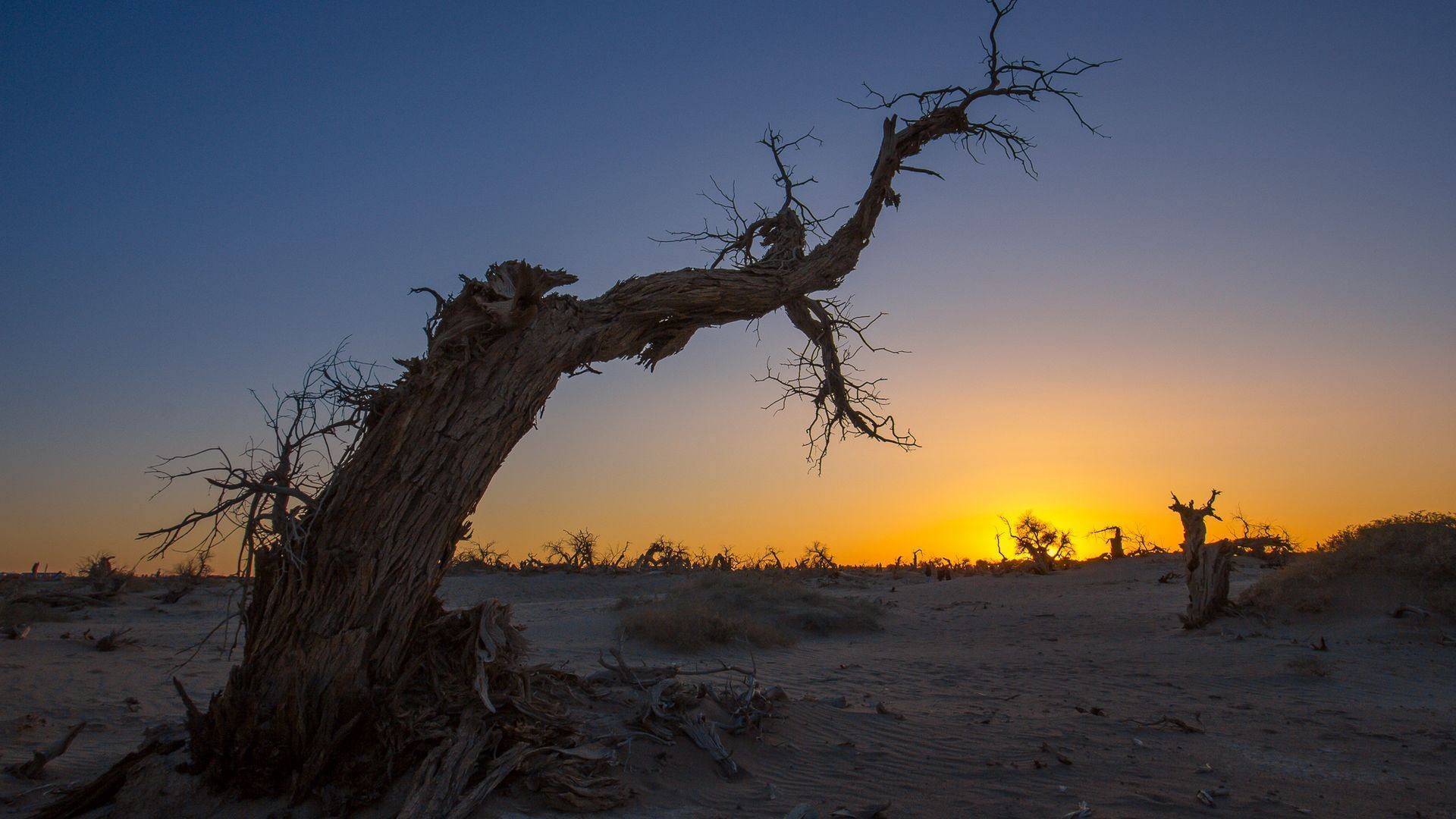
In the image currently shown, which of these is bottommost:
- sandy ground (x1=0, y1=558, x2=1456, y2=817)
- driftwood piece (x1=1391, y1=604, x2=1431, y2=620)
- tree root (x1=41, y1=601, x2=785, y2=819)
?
sandy ground (x1=0, y1=558, x2=1456, y2=817)

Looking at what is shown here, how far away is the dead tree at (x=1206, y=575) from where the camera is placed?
11234 mm

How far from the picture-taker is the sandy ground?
4699 millimetres

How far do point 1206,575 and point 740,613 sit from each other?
23.0 ft

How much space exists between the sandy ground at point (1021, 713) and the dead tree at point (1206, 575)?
1.03 feet

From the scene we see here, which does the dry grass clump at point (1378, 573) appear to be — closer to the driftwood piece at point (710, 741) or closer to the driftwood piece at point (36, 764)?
the driftwood piece at point (710, 741)

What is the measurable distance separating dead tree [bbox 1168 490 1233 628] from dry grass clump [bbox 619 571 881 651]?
188 inches

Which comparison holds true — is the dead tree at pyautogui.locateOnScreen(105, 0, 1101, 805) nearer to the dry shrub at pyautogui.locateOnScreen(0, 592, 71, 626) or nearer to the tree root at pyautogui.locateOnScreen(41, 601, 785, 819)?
the tree root at pyautogui.locateOnScreen(41, 601, 785, 819)

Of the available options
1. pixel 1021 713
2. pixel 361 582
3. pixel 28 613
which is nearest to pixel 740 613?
pixel 1021 713

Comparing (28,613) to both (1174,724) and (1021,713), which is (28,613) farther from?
(1174,724)

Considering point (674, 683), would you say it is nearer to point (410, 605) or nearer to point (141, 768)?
point (410, 605)

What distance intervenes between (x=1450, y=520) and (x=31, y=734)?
56.9ft

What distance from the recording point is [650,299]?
5.67m

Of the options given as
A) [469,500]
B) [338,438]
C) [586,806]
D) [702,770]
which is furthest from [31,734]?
[702,770]

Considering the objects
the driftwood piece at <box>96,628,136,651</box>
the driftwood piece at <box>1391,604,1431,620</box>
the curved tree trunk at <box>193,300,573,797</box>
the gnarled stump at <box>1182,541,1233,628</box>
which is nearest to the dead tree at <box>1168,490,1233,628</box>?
the gnarled stump at <box>1182,541,1233,628</box>
